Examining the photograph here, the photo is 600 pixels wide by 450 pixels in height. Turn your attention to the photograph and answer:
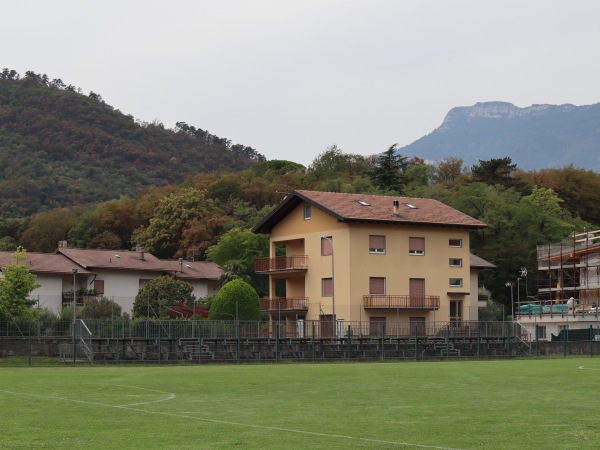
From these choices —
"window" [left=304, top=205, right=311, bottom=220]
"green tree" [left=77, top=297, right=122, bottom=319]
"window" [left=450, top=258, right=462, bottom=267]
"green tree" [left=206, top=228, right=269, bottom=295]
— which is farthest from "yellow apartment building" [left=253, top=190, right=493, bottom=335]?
"green tree" [left=206, top=228, right=269, bottom=295]

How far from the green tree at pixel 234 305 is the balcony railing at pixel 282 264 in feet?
24.7

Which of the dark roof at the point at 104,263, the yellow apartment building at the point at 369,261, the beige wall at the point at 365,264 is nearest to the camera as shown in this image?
the beige wall at the point at 365,264

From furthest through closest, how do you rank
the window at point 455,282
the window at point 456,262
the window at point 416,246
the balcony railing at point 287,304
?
the window at point 456,262 < the window at point 455,282 < the window at point 416,246 < the balcony railing at point 287,304

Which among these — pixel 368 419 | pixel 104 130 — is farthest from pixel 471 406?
pixel 104 130

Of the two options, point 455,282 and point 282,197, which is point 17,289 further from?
point 282,197

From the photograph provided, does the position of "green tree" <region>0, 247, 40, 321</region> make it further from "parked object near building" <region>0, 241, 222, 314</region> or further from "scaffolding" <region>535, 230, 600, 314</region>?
"scaffolding" <region>535, 230, 600, 314</region>

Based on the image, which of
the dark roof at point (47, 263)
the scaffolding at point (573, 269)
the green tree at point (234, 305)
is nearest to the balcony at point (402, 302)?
the green tree at point (234, 305)

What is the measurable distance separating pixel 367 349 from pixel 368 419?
127 ft

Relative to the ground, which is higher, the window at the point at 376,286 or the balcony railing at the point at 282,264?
the balcony railing at the point at 282,264

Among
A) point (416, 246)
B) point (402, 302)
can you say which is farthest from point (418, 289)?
point (416, 246)

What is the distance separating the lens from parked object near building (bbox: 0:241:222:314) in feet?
282

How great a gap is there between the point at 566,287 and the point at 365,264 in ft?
93.4

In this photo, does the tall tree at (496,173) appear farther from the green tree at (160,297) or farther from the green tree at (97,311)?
the green tree at (97,311)

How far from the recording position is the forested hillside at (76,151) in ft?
484
